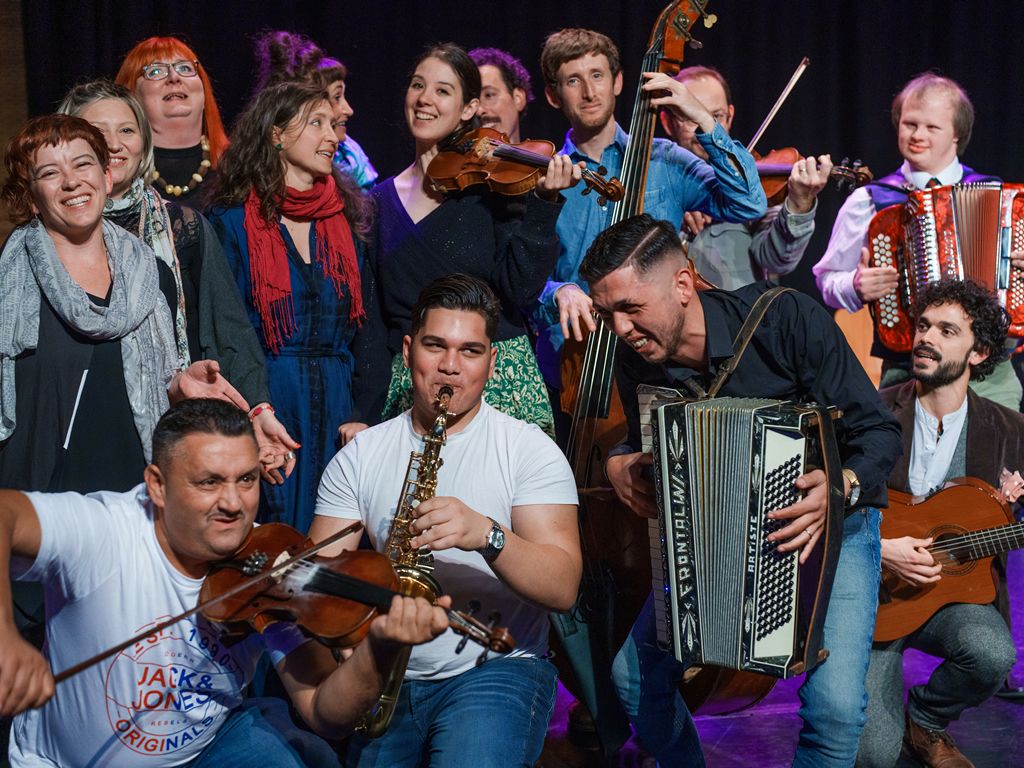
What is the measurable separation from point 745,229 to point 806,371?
4.39 feet

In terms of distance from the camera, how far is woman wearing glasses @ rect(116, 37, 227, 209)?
3443 millimetres

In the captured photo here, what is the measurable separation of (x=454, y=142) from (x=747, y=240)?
1162 mm

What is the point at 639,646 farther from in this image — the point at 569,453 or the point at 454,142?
the point at 454,142

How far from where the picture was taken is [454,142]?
3301 mm

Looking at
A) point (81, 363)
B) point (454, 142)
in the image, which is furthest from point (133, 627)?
point (454, 142)

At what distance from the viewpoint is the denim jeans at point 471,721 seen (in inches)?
93.0

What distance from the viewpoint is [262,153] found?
3164 millimetres

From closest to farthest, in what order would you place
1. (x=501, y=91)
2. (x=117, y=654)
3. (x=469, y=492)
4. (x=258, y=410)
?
(x=117, y=654) < (x=469, y=492) < (x=258, y=410) < (x=501, y=91)

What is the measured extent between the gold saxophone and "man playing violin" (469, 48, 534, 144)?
1801mm

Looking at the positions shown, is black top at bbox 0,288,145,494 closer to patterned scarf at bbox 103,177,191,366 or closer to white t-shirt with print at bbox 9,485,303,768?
patterned scarf at bbox 103,177,191,366

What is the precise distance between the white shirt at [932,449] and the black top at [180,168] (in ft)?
7.26

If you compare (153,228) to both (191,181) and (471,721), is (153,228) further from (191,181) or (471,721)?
(471,721)

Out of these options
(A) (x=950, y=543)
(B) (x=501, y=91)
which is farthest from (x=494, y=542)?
(B) (x=501, y=91)

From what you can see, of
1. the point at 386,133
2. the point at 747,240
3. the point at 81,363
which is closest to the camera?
the point at 81,363
